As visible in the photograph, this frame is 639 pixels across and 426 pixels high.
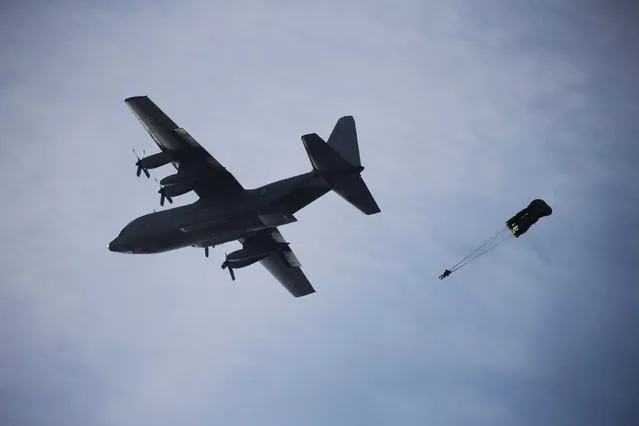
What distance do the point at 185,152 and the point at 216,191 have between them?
3.30 m

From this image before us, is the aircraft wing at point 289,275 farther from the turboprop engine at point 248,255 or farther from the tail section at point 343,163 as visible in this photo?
the tail section at point 343,163

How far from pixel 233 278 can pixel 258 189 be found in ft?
23.9

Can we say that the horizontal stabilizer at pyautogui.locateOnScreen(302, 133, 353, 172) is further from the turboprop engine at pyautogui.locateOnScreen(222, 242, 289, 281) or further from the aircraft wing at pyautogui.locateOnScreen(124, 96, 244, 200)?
the turboprop engine at pyautogui.locateOnScreen(222, 242, 289, 281)

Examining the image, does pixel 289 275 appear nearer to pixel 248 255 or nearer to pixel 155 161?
pixel 248 255

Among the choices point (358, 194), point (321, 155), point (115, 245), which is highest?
point (115, 245)

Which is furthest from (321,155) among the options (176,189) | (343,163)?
(176,189)

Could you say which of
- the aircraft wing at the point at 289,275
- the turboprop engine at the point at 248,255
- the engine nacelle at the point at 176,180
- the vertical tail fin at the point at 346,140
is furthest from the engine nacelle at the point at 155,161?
the aircraft wing at the point at 289,275

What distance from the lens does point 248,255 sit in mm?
44969

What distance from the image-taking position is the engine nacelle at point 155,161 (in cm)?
3941

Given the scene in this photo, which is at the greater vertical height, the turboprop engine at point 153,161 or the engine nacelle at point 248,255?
the turboprop engine at point 153,161

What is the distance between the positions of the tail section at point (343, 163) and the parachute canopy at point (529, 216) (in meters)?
8.82

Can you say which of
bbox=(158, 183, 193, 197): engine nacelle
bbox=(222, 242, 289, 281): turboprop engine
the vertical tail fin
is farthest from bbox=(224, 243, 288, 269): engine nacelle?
the vertical tail fin

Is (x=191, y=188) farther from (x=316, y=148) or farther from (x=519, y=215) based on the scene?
(x=519, y=215)

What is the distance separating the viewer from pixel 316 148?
3675cm
